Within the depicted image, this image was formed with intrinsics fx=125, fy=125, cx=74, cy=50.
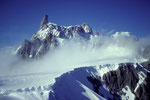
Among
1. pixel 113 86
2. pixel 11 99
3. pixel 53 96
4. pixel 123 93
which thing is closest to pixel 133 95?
pixel 123 93

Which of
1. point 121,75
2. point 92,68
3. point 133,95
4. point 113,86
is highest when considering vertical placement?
point 92,68

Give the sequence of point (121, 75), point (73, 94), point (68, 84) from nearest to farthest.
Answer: point (73, 94) < point (68, 84) < point (121, 75)

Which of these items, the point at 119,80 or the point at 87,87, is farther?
the point at 119,80

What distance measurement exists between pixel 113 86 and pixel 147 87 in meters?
51.8

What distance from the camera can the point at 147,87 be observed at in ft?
616

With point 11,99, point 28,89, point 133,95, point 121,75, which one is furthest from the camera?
point 121,75

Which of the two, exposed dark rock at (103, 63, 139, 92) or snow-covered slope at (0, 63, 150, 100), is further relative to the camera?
exposed dark rock at (103, 63, 139, 92)

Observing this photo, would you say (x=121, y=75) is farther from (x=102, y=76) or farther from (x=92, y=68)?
(x=92, y=68)

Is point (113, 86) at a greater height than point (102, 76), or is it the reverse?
point (102, 76)

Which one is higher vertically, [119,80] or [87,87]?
[87,87]

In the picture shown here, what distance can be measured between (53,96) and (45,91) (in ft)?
21.4

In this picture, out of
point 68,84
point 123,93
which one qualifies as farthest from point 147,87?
point 68,84

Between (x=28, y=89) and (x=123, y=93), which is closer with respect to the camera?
(x=28, y=89)

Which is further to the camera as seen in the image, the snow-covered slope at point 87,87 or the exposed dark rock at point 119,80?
the exposed dark rock at point 119,80
